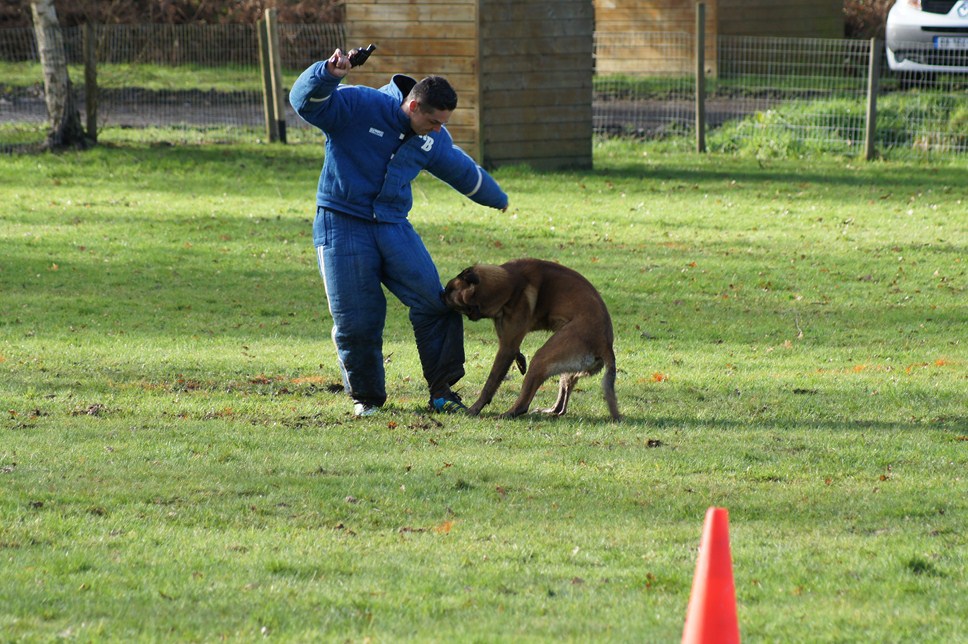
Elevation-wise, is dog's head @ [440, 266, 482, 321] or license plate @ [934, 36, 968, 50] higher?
license plate @ [934, 36, 968, 50]

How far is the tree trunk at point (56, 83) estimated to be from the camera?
20406 mm

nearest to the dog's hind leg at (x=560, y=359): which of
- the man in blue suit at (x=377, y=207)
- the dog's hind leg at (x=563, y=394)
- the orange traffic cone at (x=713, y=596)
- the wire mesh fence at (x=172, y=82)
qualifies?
the dog's hind leg at (x=563, y=394)

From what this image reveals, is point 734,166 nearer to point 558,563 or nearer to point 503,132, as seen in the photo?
point 503,132

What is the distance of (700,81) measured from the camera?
69.1ft

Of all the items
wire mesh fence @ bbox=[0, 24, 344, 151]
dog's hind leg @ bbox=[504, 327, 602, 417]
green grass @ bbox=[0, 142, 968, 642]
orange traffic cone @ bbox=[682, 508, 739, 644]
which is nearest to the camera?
orange traffic cone @ bbox=[682, 508, 739, 644]

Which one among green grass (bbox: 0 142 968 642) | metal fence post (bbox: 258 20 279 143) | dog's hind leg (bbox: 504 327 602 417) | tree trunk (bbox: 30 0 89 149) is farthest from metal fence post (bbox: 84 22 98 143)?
dog's hind leg (bbox: 504 327 602 417)

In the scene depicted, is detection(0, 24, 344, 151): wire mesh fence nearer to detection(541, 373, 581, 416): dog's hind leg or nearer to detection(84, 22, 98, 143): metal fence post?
detection(84, 22, 98, 143): metal fence post

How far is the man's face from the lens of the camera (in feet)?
26.0

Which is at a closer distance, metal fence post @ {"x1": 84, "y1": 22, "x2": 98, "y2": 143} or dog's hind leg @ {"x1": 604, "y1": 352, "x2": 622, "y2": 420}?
dog's hind leg @ {"x1": 604, "y1": 352, "x2": 622, "y2": 420}

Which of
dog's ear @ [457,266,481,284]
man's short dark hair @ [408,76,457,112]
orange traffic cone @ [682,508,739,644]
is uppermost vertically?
man's short dark hair @ [408,76,457,112]

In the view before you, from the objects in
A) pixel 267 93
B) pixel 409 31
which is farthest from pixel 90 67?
pixel 409 31

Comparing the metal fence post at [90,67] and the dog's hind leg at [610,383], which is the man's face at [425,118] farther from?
the metal fence post at [90,67]

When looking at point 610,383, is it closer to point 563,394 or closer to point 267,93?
point 563,394

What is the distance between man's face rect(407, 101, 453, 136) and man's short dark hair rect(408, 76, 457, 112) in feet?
0.10
